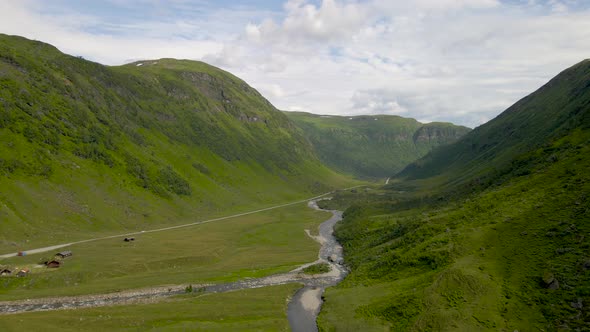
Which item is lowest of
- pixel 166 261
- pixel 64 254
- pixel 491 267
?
pixel 166 261

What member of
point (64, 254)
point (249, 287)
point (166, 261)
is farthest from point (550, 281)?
point (64, 254)

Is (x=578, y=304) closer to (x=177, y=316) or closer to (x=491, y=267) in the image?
(x=491, y=267)

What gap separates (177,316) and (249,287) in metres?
23.2

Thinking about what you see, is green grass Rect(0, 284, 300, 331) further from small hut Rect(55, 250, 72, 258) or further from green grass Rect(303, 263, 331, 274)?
small hut Rect(55, 250, 72, 258)

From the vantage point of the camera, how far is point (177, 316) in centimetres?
6500

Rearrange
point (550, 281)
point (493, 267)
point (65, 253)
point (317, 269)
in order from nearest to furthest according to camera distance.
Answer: point (550, 281)
point (493, 267)
point (65, 253)
point (317, 269)

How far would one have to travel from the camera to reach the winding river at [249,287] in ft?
219

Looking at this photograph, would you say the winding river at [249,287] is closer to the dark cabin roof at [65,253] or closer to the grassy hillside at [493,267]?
the grassy hillside at [493,267]

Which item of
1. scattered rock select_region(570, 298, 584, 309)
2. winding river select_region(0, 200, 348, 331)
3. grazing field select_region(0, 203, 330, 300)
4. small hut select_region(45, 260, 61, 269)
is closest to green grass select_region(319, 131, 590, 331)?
scattered rock select_region(570, 298, 584, 309)

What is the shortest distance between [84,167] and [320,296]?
13118cm

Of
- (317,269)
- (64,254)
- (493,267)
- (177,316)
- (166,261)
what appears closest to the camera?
(493,267)

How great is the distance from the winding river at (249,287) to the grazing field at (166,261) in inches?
109

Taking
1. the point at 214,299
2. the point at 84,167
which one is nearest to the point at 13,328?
the point at 214,299

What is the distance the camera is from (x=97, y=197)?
5955 inches
